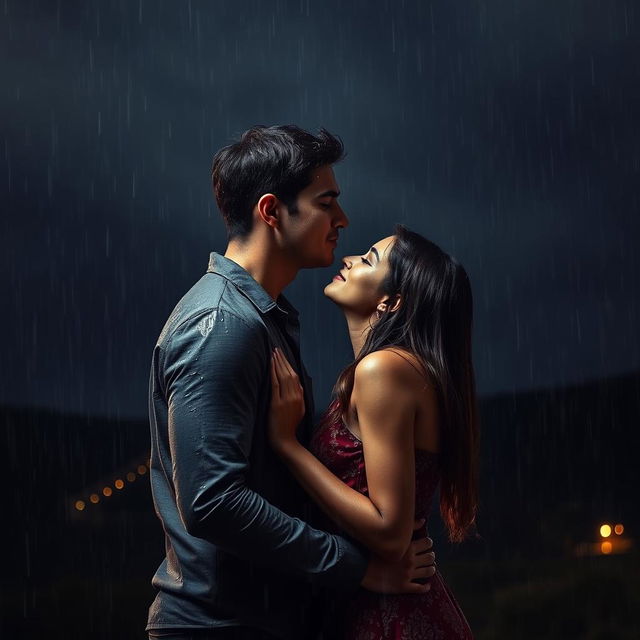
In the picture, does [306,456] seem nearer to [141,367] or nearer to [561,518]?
[141,367]

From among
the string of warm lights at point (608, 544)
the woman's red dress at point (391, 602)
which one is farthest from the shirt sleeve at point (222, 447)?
the string of warm lights at point (608, 544)

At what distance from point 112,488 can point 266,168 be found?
13.5 metres

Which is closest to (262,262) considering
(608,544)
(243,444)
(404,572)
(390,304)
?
(390,304)

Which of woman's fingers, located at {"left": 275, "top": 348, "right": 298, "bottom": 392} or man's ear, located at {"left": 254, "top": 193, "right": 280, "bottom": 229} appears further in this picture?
man's ear, located at {"left": 254, "top": 193, "right": 280, "bottom": 229}

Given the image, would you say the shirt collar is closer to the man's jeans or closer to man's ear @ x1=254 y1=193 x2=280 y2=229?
man's ear @ x1=254 y1=193 x2=280 y2=229

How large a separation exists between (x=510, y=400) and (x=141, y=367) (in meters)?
6.12

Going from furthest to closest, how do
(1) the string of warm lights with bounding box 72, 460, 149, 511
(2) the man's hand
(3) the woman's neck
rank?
(1) the string of warm lights with bounding box 72, 460, 149, 511
(3) the woman's neck
(2) the man's hand

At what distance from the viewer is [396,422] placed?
2078 millimetres

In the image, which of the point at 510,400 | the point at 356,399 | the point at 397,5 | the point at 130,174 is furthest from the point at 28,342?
the point at 356,399

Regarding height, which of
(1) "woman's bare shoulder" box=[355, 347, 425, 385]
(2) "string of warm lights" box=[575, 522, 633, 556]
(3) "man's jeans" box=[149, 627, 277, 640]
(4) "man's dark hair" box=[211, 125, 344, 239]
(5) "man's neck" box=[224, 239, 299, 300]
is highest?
(2) "string of warm lights" box=[575, 522, 633, 556]

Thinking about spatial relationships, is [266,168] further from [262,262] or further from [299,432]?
[299,432]

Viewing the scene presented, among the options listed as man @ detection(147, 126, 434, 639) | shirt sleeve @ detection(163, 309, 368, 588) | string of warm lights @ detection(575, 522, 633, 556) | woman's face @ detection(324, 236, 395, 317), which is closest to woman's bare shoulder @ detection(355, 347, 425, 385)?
man @ detection(147, 126, 434, 639)

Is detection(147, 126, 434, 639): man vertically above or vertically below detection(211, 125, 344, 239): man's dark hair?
below

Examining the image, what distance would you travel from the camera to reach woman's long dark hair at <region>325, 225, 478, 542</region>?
2201 mm
